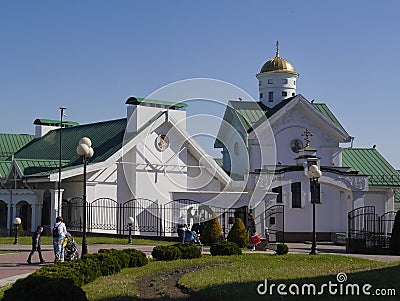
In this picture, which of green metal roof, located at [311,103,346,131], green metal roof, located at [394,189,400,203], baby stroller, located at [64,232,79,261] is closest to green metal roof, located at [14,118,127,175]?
green metal roof, located at [311,103,346,131]

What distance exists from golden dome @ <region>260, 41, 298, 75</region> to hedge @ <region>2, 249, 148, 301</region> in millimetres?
29077

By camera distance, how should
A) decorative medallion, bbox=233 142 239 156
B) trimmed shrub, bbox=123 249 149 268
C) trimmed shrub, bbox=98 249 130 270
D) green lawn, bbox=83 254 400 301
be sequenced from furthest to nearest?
decorative medallion, bbox=233 142 239 156, trimmed shrub, bbox=123 249 149 268, trimmed shrub, bbox=98 249 130 270, green lawn, bbox=83 254 400 301

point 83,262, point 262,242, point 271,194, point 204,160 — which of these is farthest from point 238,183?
point 83,262

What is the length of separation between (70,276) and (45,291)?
3322mm

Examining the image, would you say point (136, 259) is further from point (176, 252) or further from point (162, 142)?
point (162, 142)

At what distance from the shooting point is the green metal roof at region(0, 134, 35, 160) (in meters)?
49.1

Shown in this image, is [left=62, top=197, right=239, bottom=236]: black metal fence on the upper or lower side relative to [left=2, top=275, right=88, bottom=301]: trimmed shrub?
upper

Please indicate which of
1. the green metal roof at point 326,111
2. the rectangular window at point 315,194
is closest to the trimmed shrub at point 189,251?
the rectangular window at point 315,194

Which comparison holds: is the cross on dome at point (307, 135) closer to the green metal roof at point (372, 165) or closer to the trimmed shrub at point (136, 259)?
the green metal roof at point (372, 165)

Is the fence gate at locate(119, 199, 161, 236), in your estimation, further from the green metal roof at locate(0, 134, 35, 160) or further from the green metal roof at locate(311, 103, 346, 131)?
the green metal roof at locate(0, 134, 35, 160)

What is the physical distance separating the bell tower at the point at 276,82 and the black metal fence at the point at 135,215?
12312 mm

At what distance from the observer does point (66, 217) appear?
36.4 m

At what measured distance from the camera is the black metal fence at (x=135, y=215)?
3519 centimetres

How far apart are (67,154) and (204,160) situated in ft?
27.1
